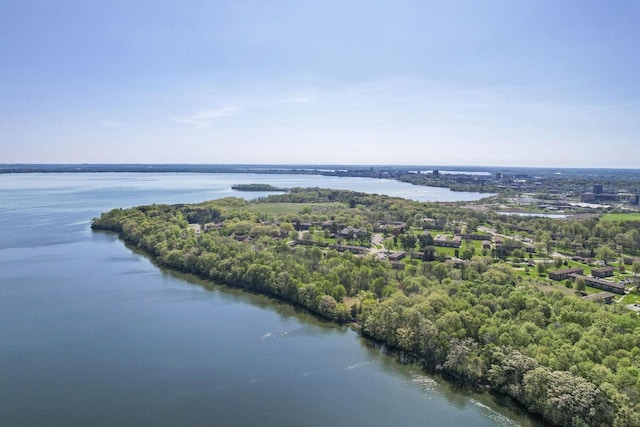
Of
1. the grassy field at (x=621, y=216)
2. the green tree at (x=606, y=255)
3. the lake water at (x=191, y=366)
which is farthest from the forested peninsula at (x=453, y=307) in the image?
the grassy field at (x=621, y=216)

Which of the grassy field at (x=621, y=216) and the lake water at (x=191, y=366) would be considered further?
the grassy field at (x=621, y=216)

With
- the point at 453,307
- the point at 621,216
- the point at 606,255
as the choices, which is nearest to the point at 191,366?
the point at 453,307

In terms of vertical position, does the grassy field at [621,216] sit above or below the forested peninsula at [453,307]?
below

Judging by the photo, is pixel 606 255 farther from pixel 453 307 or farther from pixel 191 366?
pixel 191 366

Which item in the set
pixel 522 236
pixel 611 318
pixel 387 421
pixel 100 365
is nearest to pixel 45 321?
pixel 100 365

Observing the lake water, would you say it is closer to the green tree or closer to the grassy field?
the green tree

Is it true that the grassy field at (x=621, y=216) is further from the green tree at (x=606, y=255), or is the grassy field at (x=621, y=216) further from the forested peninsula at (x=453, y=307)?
the green tree at (x=606, y=255)

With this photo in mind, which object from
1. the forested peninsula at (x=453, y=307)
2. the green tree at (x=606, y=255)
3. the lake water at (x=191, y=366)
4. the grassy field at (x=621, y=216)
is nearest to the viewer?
the forested peninsula at (x=453, y=307)

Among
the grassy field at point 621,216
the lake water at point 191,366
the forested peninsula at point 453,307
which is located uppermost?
the forested peninsula at point 453,307

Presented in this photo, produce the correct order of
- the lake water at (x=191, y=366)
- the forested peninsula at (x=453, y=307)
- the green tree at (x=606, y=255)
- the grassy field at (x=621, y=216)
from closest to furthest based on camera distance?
the forested peninsula at (x=453, y=307), the lake water at (x=191, y=366), the green tree at (x=606, y=255), the grassy field at (x=621, y=216)
